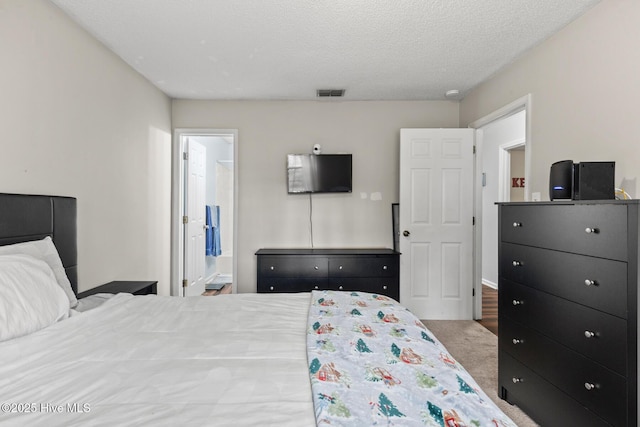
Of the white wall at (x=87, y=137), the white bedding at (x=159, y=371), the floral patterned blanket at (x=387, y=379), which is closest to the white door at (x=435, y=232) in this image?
the floral patterned blanket at (x=387, y=379)

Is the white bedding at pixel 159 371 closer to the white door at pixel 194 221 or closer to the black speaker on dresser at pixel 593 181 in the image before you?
the black speaker on dresser at pixel 593 181

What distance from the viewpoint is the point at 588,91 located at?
7.04ft

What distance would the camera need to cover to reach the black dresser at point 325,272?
357 cm

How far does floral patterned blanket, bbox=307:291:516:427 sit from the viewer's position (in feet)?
2.73

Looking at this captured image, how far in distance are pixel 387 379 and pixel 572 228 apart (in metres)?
1.30

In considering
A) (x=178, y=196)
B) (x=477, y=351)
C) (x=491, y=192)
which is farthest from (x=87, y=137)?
(x=491, y=192)

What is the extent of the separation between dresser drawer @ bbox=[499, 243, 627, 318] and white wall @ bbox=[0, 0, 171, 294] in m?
2.91

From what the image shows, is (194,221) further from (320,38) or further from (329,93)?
(320,38)

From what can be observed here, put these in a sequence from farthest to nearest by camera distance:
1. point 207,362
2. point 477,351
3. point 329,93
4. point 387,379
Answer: point 329,93 < point 477,351 < point 207,362 < point 387,379

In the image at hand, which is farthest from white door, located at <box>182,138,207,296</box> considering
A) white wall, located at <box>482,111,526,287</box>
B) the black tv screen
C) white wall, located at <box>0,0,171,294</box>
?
white wall, located at <box>482,111,526,287</box>

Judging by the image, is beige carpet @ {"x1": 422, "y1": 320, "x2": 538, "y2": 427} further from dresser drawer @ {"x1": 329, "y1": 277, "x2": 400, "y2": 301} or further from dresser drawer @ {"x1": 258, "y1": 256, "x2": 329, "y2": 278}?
dresser drawer @ {"x1": 258, "y1": 256, "x2": 329, "y2": 278}

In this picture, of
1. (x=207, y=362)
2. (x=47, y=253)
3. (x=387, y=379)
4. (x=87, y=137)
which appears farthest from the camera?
(x=87, y=137)

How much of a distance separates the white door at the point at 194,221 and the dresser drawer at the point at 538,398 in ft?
11.3

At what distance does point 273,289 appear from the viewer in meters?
3.59
